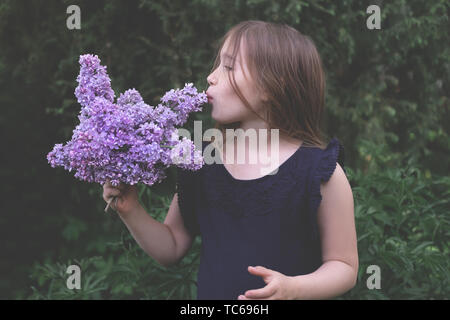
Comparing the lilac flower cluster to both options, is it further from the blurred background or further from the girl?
the blurred background

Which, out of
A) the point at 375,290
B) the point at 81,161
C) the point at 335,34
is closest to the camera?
the point at 81,161

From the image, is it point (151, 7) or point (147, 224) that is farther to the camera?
point (151, 7)

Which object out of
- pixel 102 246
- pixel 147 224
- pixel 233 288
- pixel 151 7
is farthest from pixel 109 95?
pixel 102 246

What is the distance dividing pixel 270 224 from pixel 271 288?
0.72 feet

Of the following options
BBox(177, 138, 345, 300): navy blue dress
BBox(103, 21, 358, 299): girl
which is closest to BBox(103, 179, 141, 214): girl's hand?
BBox(103, 21, 358, 299): girl

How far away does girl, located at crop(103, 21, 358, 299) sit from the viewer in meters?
1.33

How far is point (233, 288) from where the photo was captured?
135 cm

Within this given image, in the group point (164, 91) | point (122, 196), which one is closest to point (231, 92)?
point (122, 196)

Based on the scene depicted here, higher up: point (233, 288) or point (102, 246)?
point (102, 246)

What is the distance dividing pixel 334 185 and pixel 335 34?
160cm

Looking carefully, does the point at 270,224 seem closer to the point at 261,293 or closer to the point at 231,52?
the point at 261,293

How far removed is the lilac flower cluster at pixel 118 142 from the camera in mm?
1184

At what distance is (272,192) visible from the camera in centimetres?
135

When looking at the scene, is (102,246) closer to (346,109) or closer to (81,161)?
(346,109)
